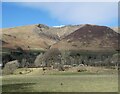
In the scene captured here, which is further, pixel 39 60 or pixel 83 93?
pixel 39 60

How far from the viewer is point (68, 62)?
182500 mm

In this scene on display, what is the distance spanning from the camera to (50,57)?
187625 mm

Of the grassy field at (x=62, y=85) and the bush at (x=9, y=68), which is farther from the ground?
the bush at (x=9, y=68)

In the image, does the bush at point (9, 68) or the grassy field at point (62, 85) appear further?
the bush at point (9, 68)

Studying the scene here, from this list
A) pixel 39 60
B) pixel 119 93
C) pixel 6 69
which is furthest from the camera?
pixel 39 60

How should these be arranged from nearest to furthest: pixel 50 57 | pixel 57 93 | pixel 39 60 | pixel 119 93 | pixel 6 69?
pixel 119 93 < pixel 57 93 < pixel 6 69 < pixel 39 60 < pixel 50 57

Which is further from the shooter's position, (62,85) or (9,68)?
(9,68)

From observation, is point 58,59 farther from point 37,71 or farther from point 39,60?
point 37,71

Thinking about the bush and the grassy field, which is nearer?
the grassy field

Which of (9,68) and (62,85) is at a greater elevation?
(9,68)

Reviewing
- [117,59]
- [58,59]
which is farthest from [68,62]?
[117,59]

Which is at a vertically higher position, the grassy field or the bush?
the bush

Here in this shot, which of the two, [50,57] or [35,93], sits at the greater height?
[50,57]

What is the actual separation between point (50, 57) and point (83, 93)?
154 meters
